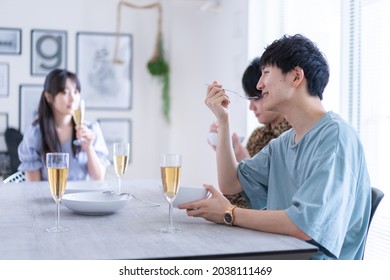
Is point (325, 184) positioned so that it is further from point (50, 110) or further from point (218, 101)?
point (50, 110)

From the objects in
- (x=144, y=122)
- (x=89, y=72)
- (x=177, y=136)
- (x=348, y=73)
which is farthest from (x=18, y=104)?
(x=348, y=73)

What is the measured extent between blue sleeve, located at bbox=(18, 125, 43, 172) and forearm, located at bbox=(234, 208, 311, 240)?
192 centimetres

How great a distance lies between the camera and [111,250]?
3.98ft

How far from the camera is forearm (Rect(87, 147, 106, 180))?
121 inches

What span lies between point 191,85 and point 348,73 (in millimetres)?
Result: 2341

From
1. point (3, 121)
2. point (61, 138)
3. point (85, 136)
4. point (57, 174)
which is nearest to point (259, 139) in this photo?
point (85, 136)

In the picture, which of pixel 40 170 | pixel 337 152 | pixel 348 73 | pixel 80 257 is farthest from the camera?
pixel 40 170

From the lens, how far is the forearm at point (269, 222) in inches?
55.1

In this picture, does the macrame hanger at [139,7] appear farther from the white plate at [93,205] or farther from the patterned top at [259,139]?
the white plate at [93,205]

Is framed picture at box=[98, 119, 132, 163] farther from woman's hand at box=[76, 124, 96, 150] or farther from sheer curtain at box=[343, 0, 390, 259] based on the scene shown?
sheer curtain at box=[343, 0, 390, 259]

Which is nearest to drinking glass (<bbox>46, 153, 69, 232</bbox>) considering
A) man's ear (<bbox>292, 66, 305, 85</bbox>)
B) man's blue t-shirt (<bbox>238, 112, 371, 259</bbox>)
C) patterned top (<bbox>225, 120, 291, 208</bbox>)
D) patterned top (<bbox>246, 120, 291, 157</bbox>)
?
man's blue t-shirt (<bbox>238, 112, 371, 259</bbox>)

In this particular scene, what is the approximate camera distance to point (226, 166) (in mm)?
1955

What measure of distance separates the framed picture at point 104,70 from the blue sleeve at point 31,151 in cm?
159
